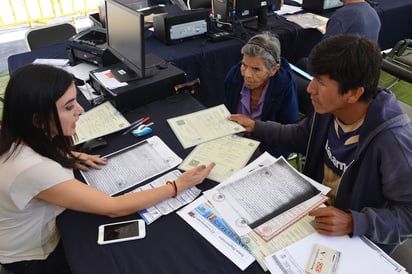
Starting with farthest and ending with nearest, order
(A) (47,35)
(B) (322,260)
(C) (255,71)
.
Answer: (A) (47,35)
(C) (255,71)
(B) (322,260)

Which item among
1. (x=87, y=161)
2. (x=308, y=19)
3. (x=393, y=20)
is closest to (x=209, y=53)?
(x=308, y=19)

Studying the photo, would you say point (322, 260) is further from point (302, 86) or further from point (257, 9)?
point (257, 9)

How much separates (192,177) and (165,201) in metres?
0.12

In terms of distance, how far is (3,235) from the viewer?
111 centimetres

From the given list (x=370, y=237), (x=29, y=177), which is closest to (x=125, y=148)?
(x=29, y=177)

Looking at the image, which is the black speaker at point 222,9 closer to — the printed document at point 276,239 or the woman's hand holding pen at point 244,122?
the woman's hand holding pen at point 244,122

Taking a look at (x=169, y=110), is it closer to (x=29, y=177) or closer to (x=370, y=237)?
(x=29, y=177)

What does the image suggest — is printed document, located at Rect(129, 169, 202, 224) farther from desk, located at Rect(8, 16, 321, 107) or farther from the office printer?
desk, located at Rect(8, 16, 321, 107)

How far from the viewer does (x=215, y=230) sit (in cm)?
103

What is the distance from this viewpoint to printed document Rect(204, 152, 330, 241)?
3.40 feet

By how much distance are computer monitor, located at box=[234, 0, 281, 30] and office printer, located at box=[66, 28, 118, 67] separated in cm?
120

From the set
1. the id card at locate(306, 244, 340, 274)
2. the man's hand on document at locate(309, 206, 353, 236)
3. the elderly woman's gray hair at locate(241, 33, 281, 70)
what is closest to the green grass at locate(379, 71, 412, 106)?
the elderly woman's gray hair at locate(241, 33, 281, 70)

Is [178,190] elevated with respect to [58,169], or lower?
lower

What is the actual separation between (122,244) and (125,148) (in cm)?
50
